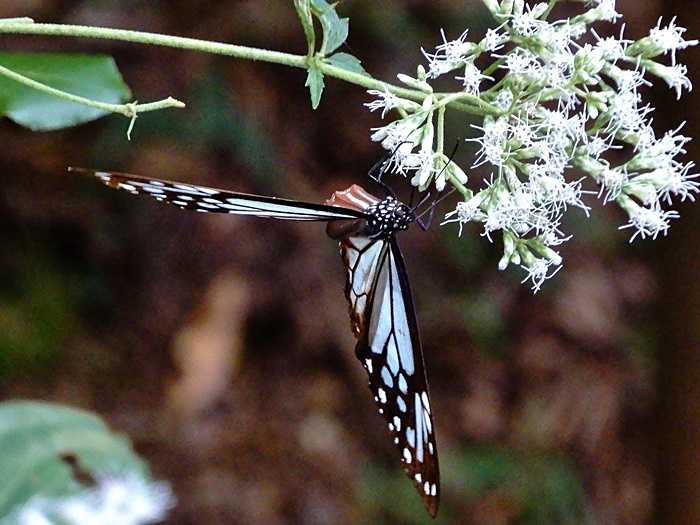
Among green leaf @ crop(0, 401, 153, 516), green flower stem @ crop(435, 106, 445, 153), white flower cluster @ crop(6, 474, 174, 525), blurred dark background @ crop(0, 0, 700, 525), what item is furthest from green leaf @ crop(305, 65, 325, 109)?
blurred dark background @ crop(0, 0, 700, 525)

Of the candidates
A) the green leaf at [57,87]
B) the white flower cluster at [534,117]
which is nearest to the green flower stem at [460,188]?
the white flower cluster at [534,117]

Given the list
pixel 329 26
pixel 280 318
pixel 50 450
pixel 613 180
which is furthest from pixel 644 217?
pixel 280 318

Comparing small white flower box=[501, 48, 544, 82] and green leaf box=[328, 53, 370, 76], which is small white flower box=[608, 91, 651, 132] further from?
green leaf box=[328, 53, 370, 76]

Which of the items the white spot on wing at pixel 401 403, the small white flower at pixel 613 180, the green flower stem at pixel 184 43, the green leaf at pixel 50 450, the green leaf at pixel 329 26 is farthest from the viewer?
the green leaf at pixel 50 450

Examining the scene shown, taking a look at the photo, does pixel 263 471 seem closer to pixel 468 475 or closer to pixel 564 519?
pixel 468 475

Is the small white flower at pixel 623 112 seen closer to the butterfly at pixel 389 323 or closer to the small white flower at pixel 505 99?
the small white flower at pixel 505 99

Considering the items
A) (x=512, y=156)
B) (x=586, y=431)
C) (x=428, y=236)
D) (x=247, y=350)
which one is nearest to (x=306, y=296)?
(x=247, y=350)

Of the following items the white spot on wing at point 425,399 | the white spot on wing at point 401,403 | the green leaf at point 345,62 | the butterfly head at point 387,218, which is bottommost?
the white spot on wing at point 425,399

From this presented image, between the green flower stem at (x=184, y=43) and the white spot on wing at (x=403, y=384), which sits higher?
the green flower stem at (x=184, y=43)
